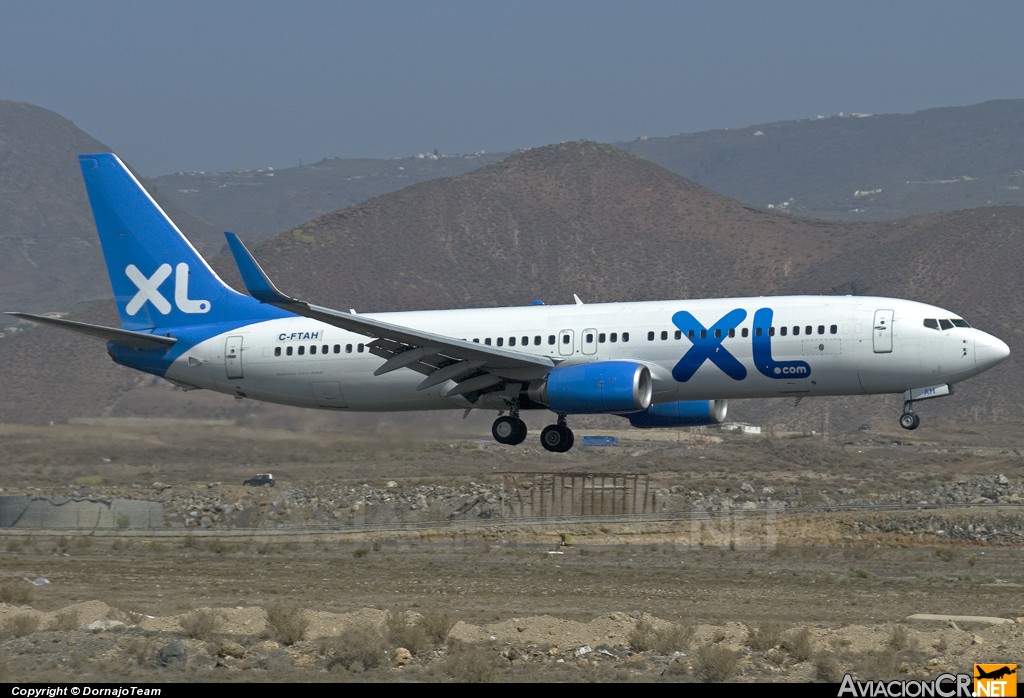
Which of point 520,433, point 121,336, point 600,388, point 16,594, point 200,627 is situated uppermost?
point 121,336

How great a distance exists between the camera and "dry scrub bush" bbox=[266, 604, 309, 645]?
989 inches

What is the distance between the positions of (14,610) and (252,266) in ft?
33.1

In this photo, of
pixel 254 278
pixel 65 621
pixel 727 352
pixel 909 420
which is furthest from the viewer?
pixel 909 420

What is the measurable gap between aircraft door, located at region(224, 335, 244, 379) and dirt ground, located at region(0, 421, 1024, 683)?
5.56 meters

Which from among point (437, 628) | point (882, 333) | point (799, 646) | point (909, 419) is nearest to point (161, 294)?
point (882, 333)

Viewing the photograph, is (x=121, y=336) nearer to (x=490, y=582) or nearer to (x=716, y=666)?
(x=490, y=582)

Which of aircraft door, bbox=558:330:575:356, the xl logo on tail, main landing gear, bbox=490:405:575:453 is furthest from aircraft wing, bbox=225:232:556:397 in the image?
the xl logo on tail

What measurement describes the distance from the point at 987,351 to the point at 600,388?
10.3 m

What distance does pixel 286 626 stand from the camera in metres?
25.2

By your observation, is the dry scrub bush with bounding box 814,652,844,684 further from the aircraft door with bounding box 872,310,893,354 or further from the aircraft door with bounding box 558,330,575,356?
the aircraft door with bounding box 558,330,575,356

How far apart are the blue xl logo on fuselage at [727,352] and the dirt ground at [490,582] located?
213 inches

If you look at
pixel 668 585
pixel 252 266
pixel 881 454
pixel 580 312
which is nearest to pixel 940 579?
pixel 668 585

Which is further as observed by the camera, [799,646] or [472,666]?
[799,646]

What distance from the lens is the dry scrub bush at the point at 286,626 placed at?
25.1 meters
